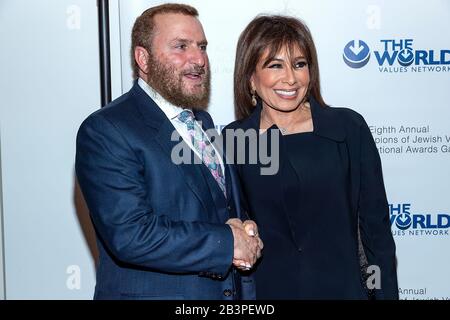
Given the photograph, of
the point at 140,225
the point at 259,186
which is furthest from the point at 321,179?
the point at 140,225

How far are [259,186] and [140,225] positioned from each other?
2.30ft

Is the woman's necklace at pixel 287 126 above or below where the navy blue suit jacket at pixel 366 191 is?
above

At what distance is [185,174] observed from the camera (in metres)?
2.38

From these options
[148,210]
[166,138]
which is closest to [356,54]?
[166,138]

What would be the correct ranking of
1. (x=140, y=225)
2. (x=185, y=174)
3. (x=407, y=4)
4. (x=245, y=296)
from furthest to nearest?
1. (x=407, y=4)
2. (x=245, y=296)
3. (x=185, y=174)
4. (x=140, y=225)

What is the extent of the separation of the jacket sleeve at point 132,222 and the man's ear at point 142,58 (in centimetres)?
37

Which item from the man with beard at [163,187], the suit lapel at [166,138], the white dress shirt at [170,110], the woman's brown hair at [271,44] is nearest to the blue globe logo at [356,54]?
the woman's brown hair at [271,44]

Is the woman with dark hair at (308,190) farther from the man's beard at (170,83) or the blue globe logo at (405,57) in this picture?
the blue globe logo at (405,57)

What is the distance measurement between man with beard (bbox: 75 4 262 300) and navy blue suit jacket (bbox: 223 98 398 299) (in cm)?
37

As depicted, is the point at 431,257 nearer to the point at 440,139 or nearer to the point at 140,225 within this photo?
the point at 440,139

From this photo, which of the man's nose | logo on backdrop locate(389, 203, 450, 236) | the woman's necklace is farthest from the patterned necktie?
logo on backdrop locate(389, 203, 450, 236)

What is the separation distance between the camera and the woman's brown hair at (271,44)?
2779 mm

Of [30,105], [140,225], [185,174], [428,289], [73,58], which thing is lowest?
[428,289]

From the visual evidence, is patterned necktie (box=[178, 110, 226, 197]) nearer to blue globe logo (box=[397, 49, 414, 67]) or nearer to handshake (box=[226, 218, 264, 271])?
handshake (box=[226, 218, 264, 271])
